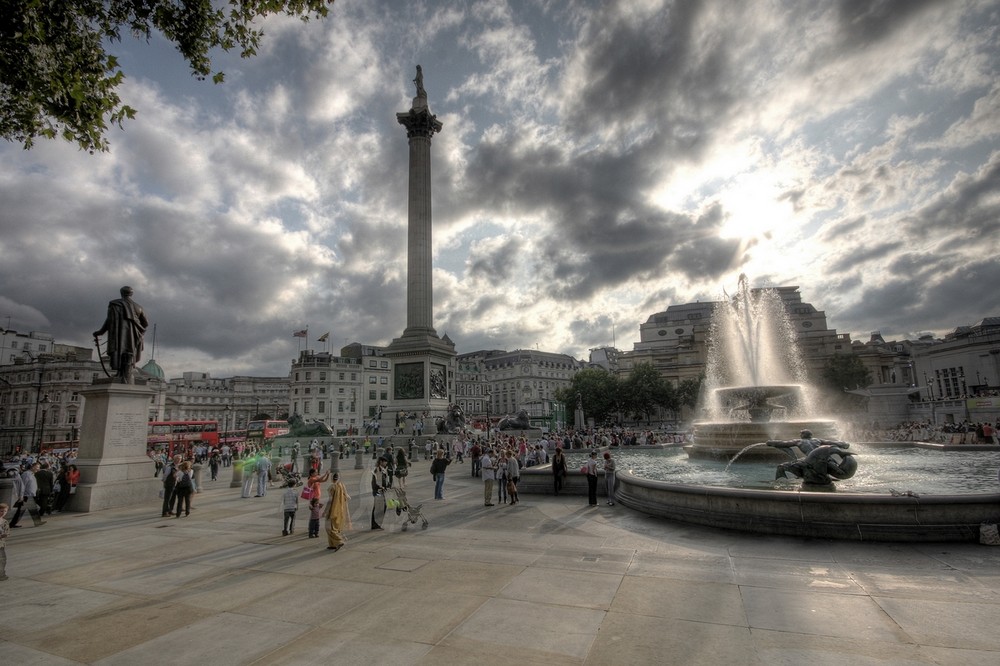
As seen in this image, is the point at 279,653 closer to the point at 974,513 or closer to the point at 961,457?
the point at 974,513

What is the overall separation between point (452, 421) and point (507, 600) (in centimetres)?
3376

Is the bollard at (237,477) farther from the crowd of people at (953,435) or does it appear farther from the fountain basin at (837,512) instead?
the crowd of people at (953,435)

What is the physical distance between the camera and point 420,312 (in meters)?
43.6

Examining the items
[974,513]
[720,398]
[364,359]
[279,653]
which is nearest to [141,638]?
[279,653]

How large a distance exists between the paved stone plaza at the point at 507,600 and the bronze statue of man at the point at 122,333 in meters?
6.51

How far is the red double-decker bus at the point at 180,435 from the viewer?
3953cm

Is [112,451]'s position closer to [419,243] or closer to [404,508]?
[404,508]

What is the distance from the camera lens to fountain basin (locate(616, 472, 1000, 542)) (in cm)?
782

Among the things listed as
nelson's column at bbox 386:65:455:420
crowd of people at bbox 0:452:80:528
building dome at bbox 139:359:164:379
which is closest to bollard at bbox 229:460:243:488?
crowd of people at bbox 0:452:80:528

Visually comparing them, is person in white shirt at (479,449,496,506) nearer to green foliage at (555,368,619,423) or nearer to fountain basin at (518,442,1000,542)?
fountain basin at (518,442,1000,542)

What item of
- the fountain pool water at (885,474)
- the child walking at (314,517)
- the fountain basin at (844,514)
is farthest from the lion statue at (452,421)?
the fountain basin at (844,514)

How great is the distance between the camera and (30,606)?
656 centimetres

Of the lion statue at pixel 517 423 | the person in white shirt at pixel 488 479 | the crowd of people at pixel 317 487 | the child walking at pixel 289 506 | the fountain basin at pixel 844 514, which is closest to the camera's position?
the fountain basin at pixel 844 514

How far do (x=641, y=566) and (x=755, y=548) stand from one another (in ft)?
7.39
